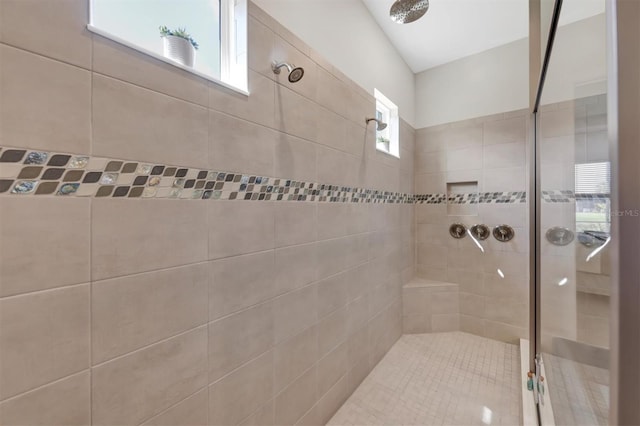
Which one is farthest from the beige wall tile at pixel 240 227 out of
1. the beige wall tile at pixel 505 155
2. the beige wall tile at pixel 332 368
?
the beige wall tile at pixel 505 155

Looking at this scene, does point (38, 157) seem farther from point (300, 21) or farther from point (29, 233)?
point (300, 21)

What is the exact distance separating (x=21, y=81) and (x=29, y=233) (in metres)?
0.37

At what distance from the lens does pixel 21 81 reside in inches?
24.5

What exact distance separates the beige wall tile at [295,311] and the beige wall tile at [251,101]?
890mm

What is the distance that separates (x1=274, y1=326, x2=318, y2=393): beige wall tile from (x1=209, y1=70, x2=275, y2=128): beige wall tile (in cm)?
113

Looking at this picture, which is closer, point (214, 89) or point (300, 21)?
point (214, 89)

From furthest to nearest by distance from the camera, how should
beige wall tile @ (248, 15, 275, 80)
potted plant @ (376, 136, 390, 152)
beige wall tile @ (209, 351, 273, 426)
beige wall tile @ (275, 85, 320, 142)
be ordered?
potted plant @ (376, 136, 390, 152)
beige wall tile @ (275, 85, 320, 142)
beige wall tile @ (248, 15, 275, 80)
beige wall tile @ (209, 351, 273, 426)

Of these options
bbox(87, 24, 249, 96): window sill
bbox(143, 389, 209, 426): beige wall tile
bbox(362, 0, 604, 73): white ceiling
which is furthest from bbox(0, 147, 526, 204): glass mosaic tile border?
bbox(362, 0, 604, 73): white ceiling

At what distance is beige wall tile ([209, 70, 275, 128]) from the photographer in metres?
Result: 1.03

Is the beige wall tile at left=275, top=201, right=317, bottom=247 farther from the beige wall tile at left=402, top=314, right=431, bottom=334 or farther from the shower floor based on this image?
the beige wall tile at left=402, top=314, right=431, bottom=334

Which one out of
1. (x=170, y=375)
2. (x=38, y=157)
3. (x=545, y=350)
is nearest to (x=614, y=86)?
(x=38, y=157)

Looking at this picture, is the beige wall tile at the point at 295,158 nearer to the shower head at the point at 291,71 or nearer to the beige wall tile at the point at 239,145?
the beige wall tile at the point at 239,145

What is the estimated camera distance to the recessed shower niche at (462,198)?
9.07ft

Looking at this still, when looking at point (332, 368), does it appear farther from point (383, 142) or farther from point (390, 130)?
point (390, 130)
